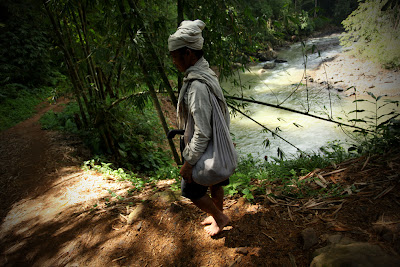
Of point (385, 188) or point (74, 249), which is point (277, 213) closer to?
point (385, 188)

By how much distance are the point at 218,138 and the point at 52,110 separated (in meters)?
8.81

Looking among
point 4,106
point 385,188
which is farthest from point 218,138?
point 4,106

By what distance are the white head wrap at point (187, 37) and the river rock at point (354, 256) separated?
167 cm

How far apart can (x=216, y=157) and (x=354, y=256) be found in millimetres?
1022

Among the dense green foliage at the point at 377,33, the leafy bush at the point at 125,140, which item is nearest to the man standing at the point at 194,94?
the leafy bush at the point at 125,140

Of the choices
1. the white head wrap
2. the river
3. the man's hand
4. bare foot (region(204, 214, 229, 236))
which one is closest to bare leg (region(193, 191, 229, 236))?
bare foot (region(204, 214, 229, 236))

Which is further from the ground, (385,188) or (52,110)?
(52,110)

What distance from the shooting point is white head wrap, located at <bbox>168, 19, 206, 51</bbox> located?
5.17 ft

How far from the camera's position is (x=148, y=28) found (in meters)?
2.75

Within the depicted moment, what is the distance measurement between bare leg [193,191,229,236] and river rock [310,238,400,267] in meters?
0.74

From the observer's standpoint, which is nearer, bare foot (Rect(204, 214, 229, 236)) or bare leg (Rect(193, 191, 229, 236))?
bare leg (Rect(193, 191, 229, 236))

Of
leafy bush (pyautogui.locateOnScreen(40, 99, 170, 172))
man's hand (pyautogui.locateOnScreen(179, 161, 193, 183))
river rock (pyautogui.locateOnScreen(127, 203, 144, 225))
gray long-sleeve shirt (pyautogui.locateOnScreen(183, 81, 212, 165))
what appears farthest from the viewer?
leafy bush (pyautogui.locateOnScreen(40, 99, 170, 172))

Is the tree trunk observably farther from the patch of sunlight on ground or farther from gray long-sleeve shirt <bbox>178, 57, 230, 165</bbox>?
the patch of sunlight on ground

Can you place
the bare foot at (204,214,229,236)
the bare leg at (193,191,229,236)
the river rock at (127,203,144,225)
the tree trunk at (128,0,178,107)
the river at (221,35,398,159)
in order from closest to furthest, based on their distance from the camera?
1. the bare leg at (193,191,229,236)
2. the bare foot at (204,214,229,236)
3. the river rock at (127,203,144,225)
4. the tree trunk at (128,0,178,107)
5. the river at (221,35,398,159)
